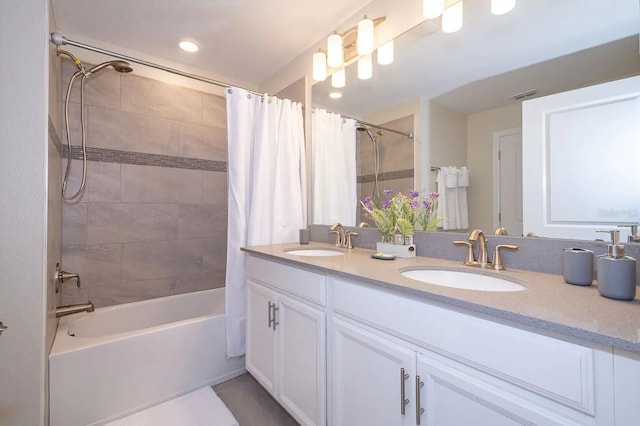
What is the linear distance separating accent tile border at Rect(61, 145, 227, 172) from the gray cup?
2.58 m

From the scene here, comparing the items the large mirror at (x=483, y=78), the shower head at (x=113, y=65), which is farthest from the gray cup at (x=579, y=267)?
the shower head at (x=113, y=65)

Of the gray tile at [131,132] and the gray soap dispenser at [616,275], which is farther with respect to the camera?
the gray tile at [131,132]

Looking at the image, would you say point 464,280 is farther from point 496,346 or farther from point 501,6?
point 501,6

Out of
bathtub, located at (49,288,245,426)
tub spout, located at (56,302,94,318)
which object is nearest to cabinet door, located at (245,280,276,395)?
bathtub, located at (49,288,245,426)

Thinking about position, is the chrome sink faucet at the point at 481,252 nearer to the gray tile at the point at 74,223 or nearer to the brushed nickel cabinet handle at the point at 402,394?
the brushed nickel cabinet handle at the point at 402,394

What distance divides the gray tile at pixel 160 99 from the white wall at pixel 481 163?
7.43 ft

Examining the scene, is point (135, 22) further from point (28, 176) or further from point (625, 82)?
point (625, 82)

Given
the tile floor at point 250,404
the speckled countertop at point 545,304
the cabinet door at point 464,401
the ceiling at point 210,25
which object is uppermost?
the ceiling at point 210,25

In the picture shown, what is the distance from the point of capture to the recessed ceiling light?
6.92 ft

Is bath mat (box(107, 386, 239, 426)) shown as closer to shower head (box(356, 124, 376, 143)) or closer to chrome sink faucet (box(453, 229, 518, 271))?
chrome sink faucet (box(453, 229, 518, 271))

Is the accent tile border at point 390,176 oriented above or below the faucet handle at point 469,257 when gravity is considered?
above

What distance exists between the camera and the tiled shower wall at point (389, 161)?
159cm

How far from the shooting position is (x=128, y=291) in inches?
87.1

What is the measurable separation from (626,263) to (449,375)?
1.75 feet
